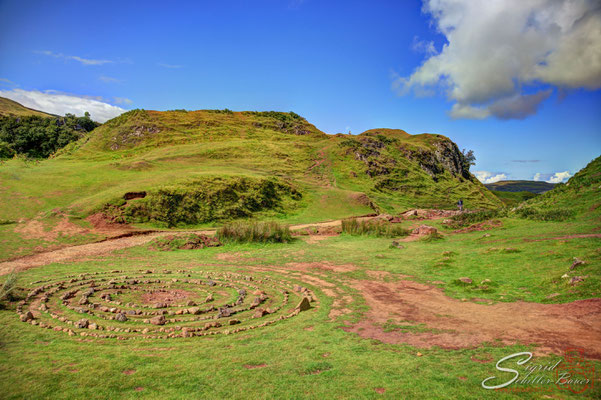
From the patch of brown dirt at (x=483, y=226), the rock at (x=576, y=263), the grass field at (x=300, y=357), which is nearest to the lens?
the grass field at (x=300, y=357)

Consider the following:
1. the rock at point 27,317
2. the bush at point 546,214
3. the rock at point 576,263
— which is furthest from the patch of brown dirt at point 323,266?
the bush at point 546,214

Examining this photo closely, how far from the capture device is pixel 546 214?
2744 cm

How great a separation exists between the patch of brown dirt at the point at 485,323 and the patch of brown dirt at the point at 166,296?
27.3ft

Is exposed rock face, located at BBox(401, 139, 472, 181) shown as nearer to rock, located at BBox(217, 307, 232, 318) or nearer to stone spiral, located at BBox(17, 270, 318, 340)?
stone spiral, located at BBox(17, 270, 318, 340)

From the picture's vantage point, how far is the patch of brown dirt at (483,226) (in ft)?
98.6

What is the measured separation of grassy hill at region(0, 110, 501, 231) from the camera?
121ft

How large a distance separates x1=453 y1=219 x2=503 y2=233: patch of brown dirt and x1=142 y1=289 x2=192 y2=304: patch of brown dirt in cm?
2774

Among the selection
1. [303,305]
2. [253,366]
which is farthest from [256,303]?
[253,366]

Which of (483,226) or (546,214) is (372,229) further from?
(546,214)

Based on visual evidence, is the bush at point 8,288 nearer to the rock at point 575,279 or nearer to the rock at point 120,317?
the rock at point 120,317

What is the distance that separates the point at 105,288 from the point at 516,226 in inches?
1222

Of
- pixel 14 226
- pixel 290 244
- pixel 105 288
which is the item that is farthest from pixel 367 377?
pixel 14 226

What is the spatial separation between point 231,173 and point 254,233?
983 inches

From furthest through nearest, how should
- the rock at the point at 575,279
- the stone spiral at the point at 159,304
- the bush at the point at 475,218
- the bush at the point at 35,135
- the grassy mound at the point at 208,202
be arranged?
the bush at the point at 35,135
the grassy mound at the point at 208,202
the bush at the point at 475,218
the rock at the point at 575,279
the stone spiral at the point at 159,304
